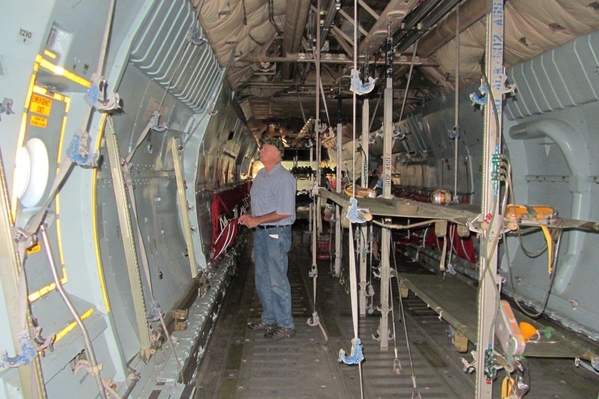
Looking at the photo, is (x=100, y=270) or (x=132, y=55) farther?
(x=132, y=55)

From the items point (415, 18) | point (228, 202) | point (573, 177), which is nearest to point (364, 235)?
point (573, 177)

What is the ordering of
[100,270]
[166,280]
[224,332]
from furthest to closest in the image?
[224,332] < [166,280] < [100,270]

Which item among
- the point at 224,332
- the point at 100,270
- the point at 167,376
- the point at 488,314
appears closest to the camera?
the point at 488,314

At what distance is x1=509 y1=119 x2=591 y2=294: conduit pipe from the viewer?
4.52 metres

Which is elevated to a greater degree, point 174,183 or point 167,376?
point 174,183

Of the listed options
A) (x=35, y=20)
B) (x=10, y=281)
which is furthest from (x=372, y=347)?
(x=35, y=20)

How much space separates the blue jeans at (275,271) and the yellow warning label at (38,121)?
2.94m

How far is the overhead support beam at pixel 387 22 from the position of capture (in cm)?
361

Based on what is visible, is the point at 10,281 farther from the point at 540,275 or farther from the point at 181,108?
the point at 540,275

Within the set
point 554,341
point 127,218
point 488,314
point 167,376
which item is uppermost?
point 127,218

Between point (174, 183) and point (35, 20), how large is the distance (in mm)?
3372

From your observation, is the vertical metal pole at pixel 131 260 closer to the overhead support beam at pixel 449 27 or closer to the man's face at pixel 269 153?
the man's face at pixel 269 153

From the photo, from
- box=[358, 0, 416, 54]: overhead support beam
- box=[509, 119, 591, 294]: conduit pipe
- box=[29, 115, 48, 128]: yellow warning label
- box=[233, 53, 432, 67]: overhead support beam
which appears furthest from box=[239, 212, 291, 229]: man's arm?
box=[509, 119, 591, 294]: conduit pipe

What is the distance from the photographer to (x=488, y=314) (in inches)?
91.1
